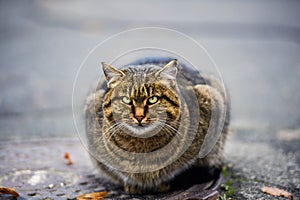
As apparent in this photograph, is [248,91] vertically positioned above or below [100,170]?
above

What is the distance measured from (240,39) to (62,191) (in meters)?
6.41

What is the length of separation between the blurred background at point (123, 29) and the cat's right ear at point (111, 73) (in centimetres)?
177

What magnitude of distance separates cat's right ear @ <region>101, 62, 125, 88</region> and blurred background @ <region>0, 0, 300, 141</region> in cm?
177

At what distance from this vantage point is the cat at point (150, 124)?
2531mm

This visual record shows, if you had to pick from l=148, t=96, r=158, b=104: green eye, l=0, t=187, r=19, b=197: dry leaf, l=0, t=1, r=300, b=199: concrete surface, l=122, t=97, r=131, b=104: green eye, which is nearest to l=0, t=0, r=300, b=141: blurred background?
l=0, t=1, r=300, b=199: concrete surface

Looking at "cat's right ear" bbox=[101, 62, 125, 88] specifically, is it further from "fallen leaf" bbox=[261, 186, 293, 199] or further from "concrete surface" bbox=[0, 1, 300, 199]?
"fallen leaf" bbox=[261, 186, 293, 199]

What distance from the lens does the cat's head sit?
2.50 meters

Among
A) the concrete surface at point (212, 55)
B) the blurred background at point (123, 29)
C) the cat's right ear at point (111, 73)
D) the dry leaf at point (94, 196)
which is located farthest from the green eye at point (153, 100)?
the blurred background at point (123, 29)

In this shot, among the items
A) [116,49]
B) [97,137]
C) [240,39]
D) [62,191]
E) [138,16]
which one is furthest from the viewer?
[138,16]

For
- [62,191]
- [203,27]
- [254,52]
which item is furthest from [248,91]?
[62,191]

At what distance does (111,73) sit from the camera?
8.38 feet

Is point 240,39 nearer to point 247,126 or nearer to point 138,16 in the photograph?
point 138,16

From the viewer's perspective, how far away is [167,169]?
280 centimetres

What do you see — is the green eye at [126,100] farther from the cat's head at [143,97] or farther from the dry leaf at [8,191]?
the dry leaf at [8,191]
